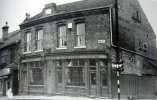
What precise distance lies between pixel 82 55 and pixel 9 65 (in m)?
3.12

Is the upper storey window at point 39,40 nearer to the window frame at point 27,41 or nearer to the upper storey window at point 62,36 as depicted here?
the window frame at point 27,41

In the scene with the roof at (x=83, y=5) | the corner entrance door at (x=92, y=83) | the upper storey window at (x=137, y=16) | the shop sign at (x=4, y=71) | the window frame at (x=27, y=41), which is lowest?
the corner entrance door at (x=92, y=83)

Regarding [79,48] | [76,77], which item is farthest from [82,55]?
[76,77]

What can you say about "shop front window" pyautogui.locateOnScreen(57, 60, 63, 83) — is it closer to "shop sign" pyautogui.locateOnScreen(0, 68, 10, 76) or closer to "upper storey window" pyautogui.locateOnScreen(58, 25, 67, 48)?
"upper storey window" pyautogui.locateOnScreen(58, 25, 67, 48)

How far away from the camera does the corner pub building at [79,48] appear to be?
8.96 metres

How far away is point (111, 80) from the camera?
8.70m

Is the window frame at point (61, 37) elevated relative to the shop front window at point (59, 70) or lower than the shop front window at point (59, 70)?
elevated

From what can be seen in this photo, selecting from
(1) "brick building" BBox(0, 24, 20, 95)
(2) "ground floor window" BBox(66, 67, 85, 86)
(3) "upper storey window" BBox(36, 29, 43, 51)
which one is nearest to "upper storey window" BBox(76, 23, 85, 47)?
(2) "ground floor window" BBox(66, 67, 85, 86)

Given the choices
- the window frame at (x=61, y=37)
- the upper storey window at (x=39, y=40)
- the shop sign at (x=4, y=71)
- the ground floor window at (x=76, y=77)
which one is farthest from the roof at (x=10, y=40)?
the ground floor window at (x=76, y=77)

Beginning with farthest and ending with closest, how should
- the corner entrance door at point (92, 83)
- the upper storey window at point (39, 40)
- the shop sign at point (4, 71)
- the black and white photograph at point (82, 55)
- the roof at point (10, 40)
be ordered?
the roof at point (10, 40), the shop sign at point (4, 71), the upper storey window at point (39, 40), the corner entrance door at point (92, 83), the black and white photograph at point (82, 55)

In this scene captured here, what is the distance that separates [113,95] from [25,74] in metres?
3.63

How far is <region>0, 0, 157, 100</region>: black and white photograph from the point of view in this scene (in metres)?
8.90

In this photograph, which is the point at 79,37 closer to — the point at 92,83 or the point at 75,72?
the point at 75,72

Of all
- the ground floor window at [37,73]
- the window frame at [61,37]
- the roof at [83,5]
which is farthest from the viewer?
the window frame at [61,37]
